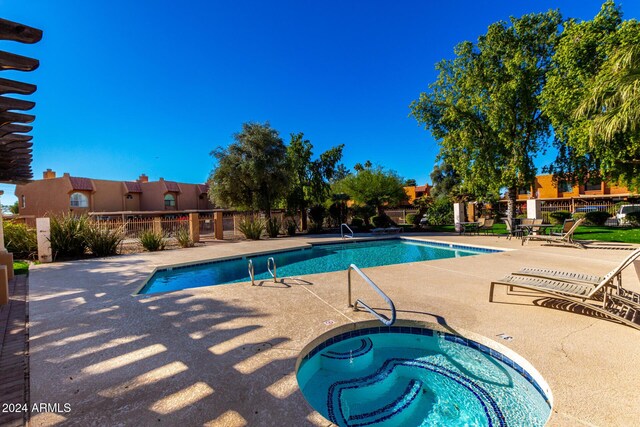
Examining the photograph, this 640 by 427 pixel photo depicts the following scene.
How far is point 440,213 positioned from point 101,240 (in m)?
21.2

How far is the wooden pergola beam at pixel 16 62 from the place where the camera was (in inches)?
107

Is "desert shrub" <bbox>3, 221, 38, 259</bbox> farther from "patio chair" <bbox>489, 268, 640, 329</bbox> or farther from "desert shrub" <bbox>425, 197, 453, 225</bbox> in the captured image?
"desert shrub" <bbox>425, 197, 453, 225</bbox>

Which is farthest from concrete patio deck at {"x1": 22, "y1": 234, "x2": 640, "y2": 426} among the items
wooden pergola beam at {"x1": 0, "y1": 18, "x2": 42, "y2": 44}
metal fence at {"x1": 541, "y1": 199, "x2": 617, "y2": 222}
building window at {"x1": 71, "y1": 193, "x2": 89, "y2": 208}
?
building window at {"x1": 71, "y1": 193, "x2": 89, "y2": 208}

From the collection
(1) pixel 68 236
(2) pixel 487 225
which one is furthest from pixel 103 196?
(2) pixel 487 225

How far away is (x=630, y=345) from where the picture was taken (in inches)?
121

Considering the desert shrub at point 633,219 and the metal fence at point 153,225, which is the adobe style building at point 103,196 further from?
the desert shrub at point 633,219

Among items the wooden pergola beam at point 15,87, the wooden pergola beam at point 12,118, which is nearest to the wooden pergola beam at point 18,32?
the wooden pergola beam at point 15,87

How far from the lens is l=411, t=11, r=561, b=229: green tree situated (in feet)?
45.3

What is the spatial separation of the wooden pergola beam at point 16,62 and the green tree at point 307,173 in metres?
16.1

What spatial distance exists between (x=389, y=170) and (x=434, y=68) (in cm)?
739

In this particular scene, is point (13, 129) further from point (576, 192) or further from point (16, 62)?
point (576, 192)

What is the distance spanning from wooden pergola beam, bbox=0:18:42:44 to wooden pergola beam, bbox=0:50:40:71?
0.30 meters

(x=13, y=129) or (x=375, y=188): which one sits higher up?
(x=375, y=188)

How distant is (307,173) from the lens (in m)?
20.4
